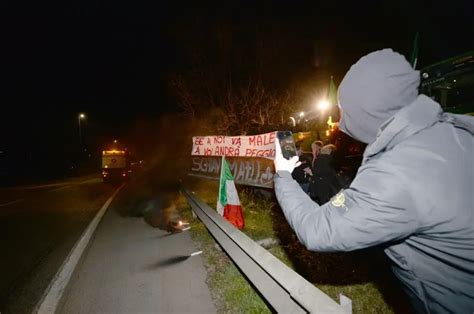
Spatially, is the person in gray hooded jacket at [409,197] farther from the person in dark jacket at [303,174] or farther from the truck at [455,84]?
the truck at [455,84]

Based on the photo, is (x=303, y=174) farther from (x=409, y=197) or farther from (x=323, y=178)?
(x=409, y=197)

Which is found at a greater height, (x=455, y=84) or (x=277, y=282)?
(x=455, y=84)

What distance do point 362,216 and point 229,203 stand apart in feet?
19.2

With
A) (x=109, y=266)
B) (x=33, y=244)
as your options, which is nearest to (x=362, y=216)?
(x=109, y=266)

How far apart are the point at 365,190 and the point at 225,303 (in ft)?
10.6

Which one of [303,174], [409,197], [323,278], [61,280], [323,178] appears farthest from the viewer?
[303,174]

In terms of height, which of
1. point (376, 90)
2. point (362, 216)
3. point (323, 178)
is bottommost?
point (323, 178)

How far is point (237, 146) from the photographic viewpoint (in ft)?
26.8

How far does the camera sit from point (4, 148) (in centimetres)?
4547

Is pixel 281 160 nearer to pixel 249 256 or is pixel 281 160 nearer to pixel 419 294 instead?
pixel 419 294

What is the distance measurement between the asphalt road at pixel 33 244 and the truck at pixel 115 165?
488 inches

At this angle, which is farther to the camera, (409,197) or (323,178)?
(323,178)

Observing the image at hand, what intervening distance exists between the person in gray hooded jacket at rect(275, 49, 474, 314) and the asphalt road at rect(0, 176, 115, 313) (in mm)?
5108

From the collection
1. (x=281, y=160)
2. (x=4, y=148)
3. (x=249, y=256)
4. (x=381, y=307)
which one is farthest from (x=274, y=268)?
(x=4, y=148)
